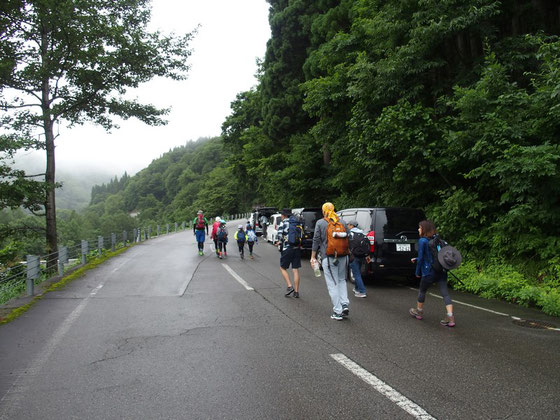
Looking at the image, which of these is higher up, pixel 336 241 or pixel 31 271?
pixel 336 241

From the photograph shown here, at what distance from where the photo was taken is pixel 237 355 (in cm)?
475

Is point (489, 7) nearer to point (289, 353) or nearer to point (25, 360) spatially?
point (289, 353)

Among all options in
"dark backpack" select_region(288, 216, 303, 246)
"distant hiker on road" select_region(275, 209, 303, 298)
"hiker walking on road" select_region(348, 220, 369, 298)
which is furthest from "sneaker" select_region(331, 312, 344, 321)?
"dark backpack" select_region(288, 216, 303, 246)

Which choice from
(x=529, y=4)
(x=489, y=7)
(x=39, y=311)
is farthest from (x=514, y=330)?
(x=529, y=4)

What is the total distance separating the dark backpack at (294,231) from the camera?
8.38m

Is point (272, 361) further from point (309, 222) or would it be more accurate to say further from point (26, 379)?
point (309, 222)

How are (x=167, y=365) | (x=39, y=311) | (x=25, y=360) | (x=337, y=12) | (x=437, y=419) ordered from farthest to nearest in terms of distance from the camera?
(x=337, y=12) < (x=39, y=311) < (x=25, y=360) < (x=167, y=365) < (x=437, y=419)

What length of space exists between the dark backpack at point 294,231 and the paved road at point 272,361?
122cm

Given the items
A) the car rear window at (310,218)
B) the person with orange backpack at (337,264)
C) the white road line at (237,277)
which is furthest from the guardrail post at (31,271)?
the car rear window at (310,218)

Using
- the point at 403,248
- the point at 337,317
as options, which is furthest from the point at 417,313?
the point at 403,248

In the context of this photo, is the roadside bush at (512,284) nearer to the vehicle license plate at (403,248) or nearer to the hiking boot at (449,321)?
the vehicle license plate at (403,248)

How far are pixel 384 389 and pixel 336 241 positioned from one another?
3023 mm

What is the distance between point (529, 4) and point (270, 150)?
73.5 ft

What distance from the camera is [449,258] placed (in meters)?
5.93
